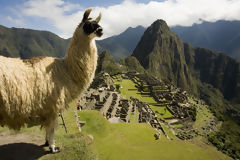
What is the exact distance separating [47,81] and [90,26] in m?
1.58

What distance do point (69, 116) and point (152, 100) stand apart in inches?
1958

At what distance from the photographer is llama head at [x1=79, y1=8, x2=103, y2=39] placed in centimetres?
346

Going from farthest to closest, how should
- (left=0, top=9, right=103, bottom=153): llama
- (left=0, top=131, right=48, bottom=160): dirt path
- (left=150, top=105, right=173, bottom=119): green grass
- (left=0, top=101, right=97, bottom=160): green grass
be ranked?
(left=150, top=105, right=173, bottom=119): green grass → (left=0, top=101, right=97, bottom=160): green grass → (left=0, top=131, right=48, bottom=160): dirt path → (left=0, top=9, right=103, bottom=153): llama

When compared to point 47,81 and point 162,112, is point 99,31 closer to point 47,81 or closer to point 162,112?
point 47,81

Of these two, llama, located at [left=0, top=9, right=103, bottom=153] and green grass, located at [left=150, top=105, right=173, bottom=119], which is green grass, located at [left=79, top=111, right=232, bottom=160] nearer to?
llama, located at [left=0, top=9, right=103, bottom=153]

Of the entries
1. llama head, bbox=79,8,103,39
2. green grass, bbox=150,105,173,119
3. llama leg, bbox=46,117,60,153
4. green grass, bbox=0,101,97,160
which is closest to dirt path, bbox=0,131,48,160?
green grass, bbox=0,101,97,160

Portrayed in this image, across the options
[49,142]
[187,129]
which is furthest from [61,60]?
[187,129]

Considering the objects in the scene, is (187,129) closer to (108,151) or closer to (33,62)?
(108,151)

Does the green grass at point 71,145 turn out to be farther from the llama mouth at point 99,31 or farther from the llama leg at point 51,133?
the llama mouth at point 99,31

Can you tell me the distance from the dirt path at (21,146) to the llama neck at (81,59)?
242 cm

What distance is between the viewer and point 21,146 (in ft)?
15.2

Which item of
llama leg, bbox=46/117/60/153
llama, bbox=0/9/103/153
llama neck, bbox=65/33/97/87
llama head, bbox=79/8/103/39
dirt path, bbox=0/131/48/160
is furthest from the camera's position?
dirt path, bbox=0/131/48/160

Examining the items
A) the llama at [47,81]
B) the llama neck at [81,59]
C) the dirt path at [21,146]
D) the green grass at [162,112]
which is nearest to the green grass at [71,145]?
the dirt path at [21,146]

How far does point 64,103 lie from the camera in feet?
12.8
